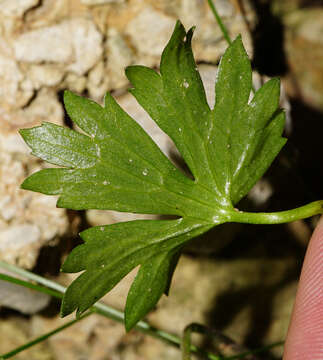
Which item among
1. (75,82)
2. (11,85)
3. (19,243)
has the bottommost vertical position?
(19,243)

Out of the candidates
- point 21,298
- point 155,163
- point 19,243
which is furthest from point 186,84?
point 21,298

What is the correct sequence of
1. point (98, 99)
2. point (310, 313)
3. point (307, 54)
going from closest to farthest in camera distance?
point (310, 313)
point (98, 99)
point (307, 54)

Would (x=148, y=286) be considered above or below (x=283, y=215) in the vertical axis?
below

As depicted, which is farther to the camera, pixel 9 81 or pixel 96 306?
pixel 96 306

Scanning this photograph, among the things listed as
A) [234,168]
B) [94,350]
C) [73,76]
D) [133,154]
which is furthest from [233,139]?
[94,350]

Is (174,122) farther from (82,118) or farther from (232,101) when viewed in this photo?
(82,118)

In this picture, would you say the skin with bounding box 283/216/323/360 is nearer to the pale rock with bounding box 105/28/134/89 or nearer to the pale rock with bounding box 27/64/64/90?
the pale rock with bounding box 105/28/134/89

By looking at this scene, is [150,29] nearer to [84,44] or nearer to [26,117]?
[84,44]

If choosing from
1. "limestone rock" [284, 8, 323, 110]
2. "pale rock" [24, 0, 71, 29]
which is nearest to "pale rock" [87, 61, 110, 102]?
"pale rock" [24, 0, 71, 29]
